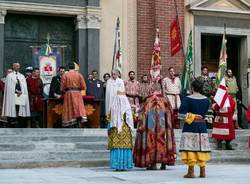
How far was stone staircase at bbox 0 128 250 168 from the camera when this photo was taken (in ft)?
34.5

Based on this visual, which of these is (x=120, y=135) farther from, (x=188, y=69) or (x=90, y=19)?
(x=90, y=19)

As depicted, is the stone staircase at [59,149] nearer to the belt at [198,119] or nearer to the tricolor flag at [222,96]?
the tricolor flag at [222,96]

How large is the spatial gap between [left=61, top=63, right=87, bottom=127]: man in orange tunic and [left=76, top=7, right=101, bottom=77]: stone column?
282 centimetres

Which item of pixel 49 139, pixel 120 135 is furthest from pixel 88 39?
pixel 120 135

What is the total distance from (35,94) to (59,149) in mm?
3203

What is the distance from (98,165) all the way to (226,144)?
3497 millimetres

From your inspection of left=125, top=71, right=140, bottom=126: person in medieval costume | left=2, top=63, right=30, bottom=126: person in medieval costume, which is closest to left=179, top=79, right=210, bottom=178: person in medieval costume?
left=125, top=71, right=140, bottom=126: person in medieval costume

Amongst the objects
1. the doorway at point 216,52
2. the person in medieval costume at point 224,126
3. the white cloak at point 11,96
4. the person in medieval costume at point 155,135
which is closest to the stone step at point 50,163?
the person in medieval costume at point 155,135

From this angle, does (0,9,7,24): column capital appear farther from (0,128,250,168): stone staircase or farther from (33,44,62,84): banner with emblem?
(0,128,250,168): stone staircase

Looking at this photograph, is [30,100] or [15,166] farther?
[30,100]

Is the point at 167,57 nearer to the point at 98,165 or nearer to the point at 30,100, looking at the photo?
the point at 30,100

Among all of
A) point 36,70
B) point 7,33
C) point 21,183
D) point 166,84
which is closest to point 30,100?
point 36,70

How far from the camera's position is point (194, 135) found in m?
8.90

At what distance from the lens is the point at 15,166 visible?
10211 mm
